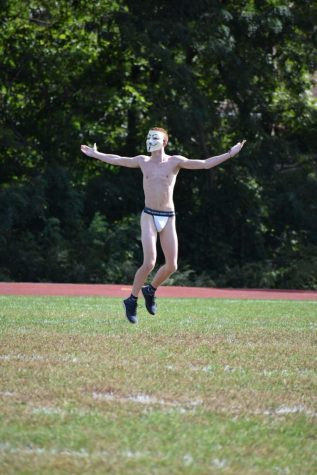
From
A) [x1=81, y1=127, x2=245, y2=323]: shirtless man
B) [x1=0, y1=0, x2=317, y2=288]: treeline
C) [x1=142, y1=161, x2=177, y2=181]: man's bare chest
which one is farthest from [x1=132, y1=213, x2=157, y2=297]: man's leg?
[x1=0, y1=0, x2=317, y2=288]: treeline

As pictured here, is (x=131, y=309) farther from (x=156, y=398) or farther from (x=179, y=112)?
(x=179, y=112)

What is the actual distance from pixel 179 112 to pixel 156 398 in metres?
21.1

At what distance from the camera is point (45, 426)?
6109 millimetres

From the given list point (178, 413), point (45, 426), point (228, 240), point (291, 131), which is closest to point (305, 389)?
point (178, 413)

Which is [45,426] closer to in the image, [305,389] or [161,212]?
[305,389]

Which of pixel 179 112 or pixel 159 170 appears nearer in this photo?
pixel 159 170

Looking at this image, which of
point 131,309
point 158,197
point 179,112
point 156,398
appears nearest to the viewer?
point 156,398

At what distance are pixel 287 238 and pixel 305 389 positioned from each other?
21874mm

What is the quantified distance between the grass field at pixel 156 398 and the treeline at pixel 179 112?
53.7ft

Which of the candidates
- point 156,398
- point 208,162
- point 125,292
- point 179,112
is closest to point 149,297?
point 208,162

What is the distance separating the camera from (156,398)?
7.05m

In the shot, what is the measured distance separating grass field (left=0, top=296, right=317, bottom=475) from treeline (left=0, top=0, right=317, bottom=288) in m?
16.4

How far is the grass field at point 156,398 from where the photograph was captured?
18.0 feet

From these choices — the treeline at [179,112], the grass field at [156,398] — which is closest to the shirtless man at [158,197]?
the grass field at [156,398]
